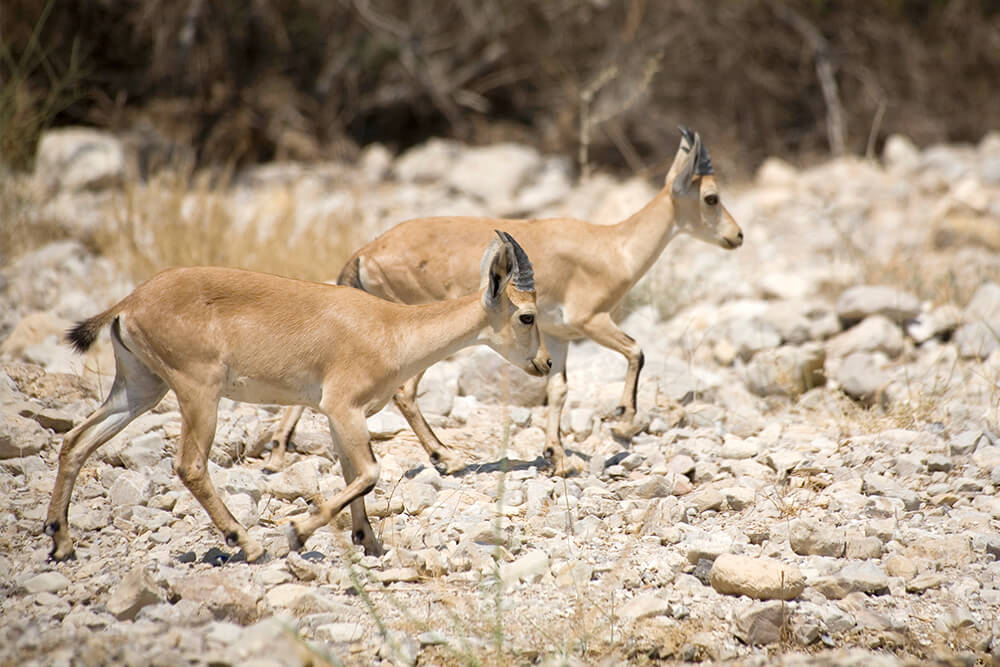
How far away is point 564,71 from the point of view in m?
19.3

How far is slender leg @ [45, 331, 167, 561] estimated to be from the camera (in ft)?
19.8

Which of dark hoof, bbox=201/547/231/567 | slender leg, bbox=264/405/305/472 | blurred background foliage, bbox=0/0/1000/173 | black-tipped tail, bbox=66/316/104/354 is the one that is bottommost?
dark hoof, bbox=201/547/231/567

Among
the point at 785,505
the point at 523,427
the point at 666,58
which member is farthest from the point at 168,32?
the point at 785,505

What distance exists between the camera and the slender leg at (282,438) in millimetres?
7645

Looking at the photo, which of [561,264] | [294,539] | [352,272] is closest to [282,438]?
[352,272]

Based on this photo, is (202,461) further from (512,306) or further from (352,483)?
(512,306)

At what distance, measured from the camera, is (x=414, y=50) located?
62.3 feet

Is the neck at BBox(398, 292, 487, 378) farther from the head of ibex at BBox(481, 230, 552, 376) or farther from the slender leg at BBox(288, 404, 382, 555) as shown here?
the slender leg at BBox(288, 404, 382, 555)

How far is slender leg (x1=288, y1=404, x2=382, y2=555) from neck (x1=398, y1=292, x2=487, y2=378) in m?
0.54

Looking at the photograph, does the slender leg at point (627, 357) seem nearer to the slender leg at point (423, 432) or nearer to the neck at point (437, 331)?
the slender leg at point (423, 432)

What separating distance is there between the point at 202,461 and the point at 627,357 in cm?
365

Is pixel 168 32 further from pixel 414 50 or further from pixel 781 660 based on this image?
pixel 781 660

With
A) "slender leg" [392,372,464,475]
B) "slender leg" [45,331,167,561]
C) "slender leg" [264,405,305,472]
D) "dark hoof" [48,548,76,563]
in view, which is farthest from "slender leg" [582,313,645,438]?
"dark hoof" [48,548,76,563]

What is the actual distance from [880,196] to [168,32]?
12117mm
